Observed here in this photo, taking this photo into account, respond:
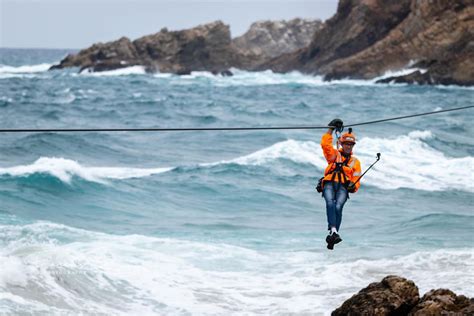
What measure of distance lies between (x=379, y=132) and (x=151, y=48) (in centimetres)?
11007

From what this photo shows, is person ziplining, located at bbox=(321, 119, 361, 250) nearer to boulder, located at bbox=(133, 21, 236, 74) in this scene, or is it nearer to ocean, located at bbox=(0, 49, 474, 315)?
ocean, located at bbox=(0, 49, 474, 315)

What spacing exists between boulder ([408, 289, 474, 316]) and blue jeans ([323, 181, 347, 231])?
64.4 inches

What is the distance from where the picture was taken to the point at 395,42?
118 meters

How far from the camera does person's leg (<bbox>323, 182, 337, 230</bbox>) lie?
1148 centimetres

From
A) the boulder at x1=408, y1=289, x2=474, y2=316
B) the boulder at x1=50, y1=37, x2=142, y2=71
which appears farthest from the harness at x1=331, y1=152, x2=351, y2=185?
the boulder at x1=50, y1=37, x2=142, y2=71

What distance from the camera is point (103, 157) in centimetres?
3509

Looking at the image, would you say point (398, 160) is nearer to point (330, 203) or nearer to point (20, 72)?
point (330, 203)

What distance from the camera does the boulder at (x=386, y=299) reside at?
12.0m

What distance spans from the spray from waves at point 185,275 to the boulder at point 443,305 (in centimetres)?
339

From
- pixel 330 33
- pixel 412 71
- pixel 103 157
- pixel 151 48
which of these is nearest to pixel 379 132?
pixel 103 157

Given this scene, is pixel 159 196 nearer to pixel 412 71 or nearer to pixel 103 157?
pixel 103 157

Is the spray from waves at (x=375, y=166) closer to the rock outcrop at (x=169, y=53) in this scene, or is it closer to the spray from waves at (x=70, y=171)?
the spray from waves at (x=70, y=171)

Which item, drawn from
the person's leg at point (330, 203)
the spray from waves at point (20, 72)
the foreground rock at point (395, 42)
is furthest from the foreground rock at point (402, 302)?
the spray from waves at point (20, 72)

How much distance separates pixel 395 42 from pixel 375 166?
87.8 meters
